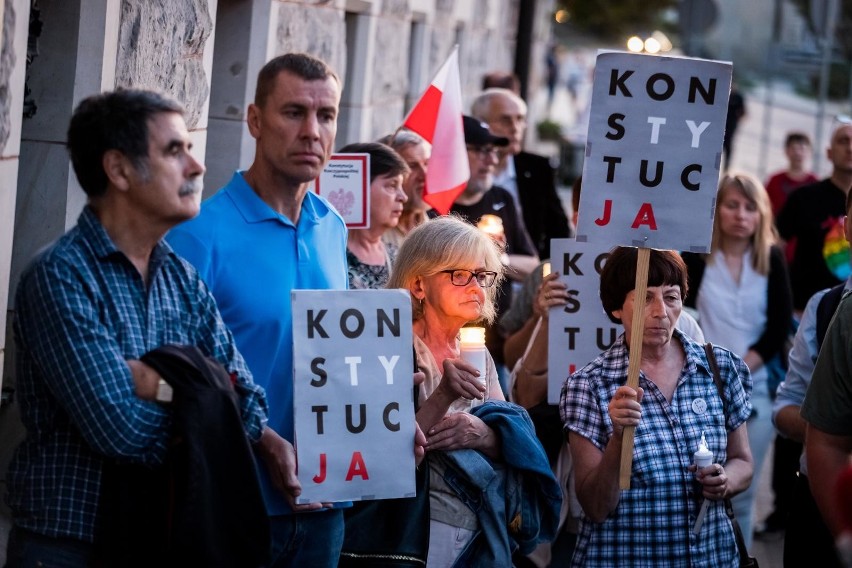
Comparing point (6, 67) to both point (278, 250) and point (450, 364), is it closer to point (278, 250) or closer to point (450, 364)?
point (278, 250)

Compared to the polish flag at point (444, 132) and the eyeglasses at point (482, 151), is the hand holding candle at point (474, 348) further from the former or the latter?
the eyeglasses at point (482, 151)

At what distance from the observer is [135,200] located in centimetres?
333

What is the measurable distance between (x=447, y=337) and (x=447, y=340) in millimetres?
10

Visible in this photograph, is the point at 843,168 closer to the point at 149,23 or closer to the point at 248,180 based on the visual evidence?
the point at 149,23

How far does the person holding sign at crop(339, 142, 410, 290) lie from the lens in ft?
19.6

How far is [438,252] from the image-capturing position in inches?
185

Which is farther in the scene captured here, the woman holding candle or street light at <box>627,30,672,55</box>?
street light at <box>627,30,672,55</box>

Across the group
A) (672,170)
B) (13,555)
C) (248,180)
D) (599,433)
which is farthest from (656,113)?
(13,555)

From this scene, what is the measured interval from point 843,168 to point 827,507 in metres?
5.57

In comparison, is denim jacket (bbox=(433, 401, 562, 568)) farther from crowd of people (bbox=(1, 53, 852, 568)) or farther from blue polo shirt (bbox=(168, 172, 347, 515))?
blue polo shirt (bbox=(168, 172, 347, 515))

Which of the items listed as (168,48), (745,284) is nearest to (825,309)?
(745,284)

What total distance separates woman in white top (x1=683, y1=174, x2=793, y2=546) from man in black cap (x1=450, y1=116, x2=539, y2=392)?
0.87 metres

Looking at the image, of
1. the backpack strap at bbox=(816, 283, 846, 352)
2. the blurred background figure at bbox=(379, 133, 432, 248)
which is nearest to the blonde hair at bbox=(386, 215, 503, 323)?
the backpack strap at bbox=(816, 283, 846, 352)

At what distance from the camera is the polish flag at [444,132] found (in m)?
7.03
